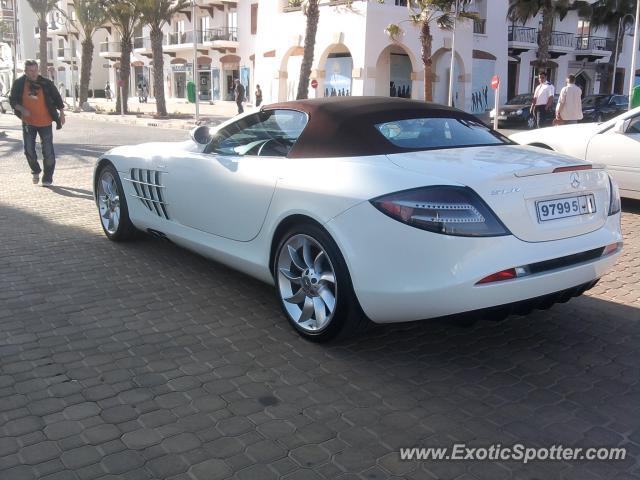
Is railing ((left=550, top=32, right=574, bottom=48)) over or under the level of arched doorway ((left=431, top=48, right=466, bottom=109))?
over

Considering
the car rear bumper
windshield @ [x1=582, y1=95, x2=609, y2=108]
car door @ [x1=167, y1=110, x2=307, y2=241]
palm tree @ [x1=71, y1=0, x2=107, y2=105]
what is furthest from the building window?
the car rear bumper

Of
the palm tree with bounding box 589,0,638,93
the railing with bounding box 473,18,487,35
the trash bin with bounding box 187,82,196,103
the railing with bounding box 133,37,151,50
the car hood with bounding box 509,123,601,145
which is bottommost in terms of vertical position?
the car hood with bounding box 509,123,601,145

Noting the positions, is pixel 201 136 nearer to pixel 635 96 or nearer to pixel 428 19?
pixel 635 96

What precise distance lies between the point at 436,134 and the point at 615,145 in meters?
4.62

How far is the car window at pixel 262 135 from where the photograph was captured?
14.0ft

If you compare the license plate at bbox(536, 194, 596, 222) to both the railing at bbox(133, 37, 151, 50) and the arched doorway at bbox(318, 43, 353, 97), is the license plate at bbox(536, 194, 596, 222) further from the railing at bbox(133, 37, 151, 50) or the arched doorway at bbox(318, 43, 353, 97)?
the railing at bbox(133, 37, 151, 50)

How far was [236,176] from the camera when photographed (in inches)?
172

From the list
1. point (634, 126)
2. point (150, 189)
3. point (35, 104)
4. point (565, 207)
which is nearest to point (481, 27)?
point (634, 126)

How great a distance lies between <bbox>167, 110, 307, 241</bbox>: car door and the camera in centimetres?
417

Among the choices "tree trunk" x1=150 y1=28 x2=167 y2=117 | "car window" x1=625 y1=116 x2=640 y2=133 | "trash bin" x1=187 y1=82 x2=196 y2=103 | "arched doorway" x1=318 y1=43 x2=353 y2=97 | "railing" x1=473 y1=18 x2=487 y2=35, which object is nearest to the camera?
"car window" x1=625 y1=116 x2=640 y2=133

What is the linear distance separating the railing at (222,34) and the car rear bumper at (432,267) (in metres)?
43.5

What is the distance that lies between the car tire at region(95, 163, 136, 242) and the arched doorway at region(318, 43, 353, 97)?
2762 cm

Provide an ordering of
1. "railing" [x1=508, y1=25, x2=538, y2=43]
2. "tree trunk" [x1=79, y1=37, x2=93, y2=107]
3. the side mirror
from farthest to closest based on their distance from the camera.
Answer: "railing" [x1=508, y1=25, x2=538, y2=43] → "tree trunk" [x1=79, y1=37, x2=93, y2=107] → the side mirror

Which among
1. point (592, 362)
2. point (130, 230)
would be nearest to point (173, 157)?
point (130, 230)
